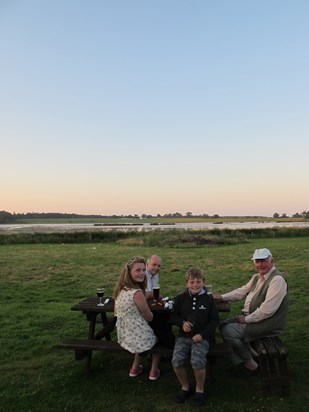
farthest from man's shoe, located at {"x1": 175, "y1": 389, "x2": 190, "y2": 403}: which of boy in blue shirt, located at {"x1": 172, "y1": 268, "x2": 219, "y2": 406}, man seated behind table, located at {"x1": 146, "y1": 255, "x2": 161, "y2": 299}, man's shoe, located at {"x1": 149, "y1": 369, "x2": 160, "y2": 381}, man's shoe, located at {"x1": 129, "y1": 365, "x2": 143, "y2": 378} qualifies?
man seated behind table, located at {"x1": 146, "y1": 255, "x2": 161, "y2": 299}

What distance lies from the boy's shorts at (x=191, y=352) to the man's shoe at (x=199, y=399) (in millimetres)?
305

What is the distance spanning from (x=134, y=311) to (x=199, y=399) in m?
1.25

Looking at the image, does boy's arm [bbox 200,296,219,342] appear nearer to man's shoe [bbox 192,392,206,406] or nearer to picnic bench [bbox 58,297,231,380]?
picnic bench [bbox 58,297,231,380]

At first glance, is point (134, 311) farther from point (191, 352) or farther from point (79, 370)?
point (79, 370)

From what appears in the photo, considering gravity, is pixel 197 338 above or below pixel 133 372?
above

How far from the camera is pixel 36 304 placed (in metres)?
9.27

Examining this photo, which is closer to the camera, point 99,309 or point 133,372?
point 133,372

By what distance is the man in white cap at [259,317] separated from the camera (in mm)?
4516

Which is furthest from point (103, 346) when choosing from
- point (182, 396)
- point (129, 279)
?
point (182, 396)

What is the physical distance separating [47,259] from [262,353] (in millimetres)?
15096

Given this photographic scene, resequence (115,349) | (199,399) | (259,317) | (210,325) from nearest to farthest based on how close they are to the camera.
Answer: (199,399) → (210,325) → (259,317) → (115,349)

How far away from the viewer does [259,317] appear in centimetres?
454

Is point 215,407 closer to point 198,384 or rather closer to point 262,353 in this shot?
point 198,384

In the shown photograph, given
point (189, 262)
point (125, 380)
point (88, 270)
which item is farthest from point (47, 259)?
point (125, 380)
